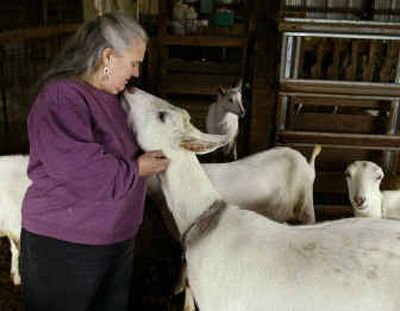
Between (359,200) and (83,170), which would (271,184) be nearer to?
(359,200)

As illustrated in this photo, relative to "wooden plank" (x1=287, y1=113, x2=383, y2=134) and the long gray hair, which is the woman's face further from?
"wooden plank" (x1=287, y1=113, x2=383, y2=134)

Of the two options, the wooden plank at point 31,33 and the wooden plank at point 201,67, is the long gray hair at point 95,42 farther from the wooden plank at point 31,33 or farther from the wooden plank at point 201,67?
the wooden plank at point 201,67

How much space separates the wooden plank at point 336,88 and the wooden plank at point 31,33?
210 centimetres

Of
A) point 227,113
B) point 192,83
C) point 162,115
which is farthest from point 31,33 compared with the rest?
point 192,83

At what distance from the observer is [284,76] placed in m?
4.32

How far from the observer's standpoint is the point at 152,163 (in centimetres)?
189

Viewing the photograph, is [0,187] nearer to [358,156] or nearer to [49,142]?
[49,142]

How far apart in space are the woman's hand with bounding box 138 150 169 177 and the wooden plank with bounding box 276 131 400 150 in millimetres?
2591

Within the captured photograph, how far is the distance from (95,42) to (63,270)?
85 cm

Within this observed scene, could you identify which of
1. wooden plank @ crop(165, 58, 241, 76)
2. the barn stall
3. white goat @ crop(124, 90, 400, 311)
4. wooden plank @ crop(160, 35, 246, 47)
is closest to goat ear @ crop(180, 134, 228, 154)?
white goat @ crop(124, 90, 400, 311)

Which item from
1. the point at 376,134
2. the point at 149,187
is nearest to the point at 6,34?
the point at 149,187

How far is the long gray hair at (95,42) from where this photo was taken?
177 centimetres

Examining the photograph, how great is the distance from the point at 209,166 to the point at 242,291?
1.67m

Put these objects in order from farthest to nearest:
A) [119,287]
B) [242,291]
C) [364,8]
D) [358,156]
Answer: [358,156]
[364,8]
[119,287]
[242,291]
